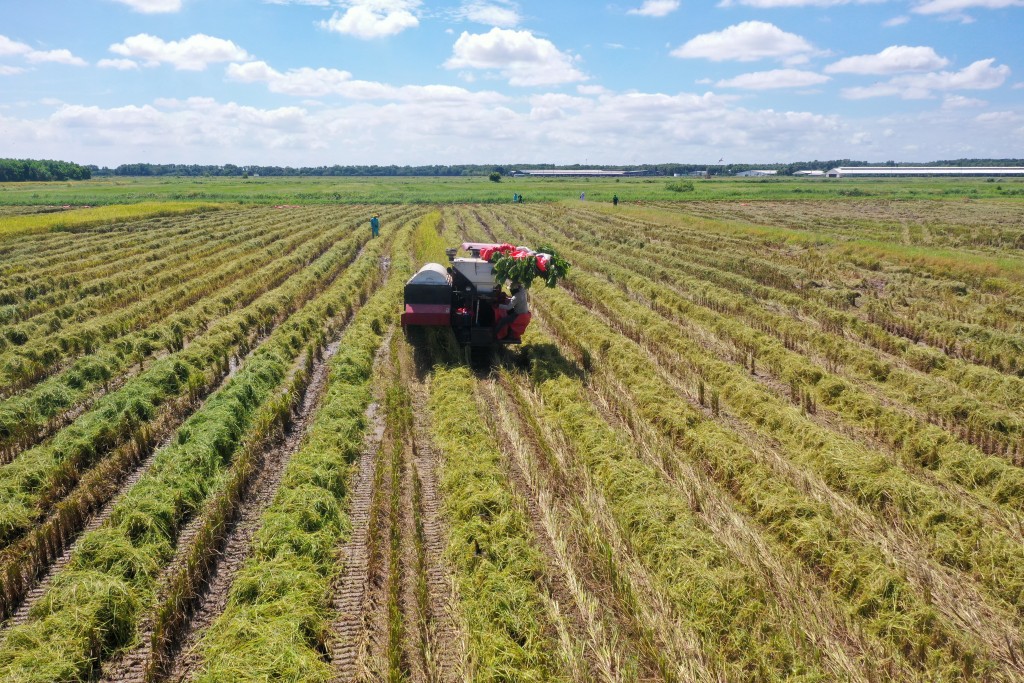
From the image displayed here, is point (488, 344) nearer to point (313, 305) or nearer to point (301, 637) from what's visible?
point (313, 305)

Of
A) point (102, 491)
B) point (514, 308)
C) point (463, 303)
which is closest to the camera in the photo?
point (102, 491)

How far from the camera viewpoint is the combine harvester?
12852 mm

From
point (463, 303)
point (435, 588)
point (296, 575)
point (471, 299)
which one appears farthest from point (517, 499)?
point (463, 303)

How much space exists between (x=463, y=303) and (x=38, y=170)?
174864 millimetres

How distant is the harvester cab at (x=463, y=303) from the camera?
12.9 meters

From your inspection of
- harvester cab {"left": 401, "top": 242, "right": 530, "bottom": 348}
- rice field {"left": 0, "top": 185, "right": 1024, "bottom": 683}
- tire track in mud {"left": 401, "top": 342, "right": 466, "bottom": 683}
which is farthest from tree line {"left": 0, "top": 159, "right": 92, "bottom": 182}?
tire track in mud {"left": 401, "top": 342, "right": 466, "bottom": 683}

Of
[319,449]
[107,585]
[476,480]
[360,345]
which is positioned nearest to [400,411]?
[319,449]

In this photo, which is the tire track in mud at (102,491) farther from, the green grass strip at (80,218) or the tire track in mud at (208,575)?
the green grass strip at (80,218)

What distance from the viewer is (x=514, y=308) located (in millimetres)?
12891

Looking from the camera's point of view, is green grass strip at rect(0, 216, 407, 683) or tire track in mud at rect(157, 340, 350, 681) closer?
green grass strip at rect(0, 216, 407, 683)

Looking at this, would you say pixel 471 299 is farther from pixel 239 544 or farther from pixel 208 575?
pixel 208 575

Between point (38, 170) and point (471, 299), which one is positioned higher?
point (38, 170)

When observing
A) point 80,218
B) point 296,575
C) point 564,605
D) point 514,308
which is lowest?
point 564,605

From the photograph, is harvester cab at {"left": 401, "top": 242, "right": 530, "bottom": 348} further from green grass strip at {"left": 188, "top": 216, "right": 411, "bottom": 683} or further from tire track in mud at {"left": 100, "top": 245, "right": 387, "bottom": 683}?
tire track in mud at {"left": 100, "top": 245, "right": 387, "bottom": 683}
